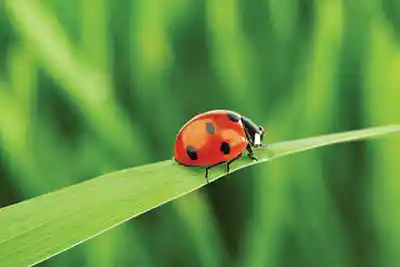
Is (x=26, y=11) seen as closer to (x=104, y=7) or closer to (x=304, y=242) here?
(x=104, y=7)

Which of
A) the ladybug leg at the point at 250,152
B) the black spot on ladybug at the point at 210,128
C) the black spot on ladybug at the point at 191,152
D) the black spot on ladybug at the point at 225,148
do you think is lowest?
the ladybug leg at the point at 250,152

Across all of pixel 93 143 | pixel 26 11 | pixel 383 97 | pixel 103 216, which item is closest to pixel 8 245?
pixel 103 216

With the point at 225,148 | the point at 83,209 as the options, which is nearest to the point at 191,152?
the point at 225,148

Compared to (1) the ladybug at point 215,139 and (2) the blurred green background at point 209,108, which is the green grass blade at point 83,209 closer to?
(1) the ladybug at point 215,139

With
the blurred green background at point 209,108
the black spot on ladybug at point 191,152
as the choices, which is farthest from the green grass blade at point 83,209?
the blurred green background at point 209,108

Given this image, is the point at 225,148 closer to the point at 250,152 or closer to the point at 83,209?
the point at 250,152

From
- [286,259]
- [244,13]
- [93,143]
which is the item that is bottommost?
[286,259]

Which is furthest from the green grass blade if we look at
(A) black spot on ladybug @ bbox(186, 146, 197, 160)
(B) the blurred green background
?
(B) the blurred green background
